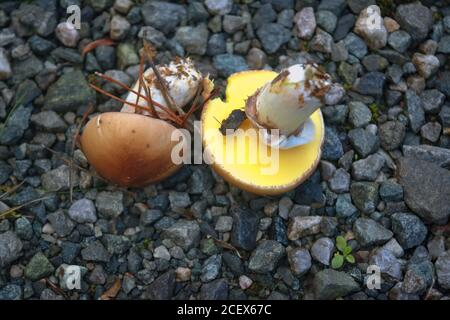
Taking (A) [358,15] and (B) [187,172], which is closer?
(B) [187,172]

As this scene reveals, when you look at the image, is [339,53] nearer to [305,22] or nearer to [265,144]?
[305,22]

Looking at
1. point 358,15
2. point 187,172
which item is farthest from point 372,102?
point 187,172

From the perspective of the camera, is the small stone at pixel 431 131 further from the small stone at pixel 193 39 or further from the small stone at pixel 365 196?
the small stone at pixel 193 39

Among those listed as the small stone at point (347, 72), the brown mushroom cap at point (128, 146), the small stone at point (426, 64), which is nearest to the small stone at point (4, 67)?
the brown mushroom cap at point (128, 146)

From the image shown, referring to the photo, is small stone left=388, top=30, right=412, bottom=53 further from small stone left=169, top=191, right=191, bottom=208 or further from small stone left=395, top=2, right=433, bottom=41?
small stone left=169, top=191, right=191, bottom=208

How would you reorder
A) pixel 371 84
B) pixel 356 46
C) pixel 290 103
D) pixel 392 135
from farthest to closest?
1. pixel 356 46
2. pixel 371 84
3. pixel 392 135
4. pixel 290 103

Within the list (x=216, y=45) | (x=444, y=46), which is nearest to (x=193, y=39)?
(x=216, y=45)

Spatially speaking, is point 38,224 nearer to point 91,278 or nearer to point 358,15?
point 91,278
